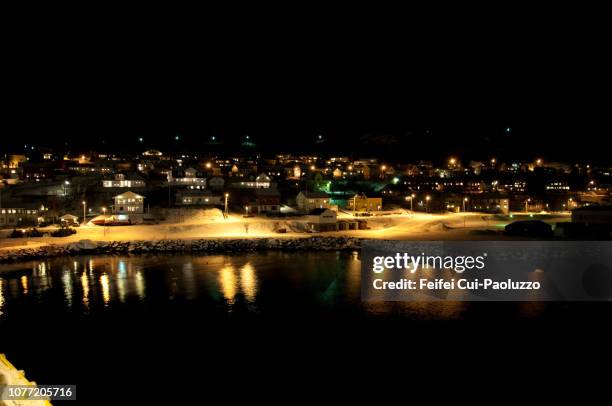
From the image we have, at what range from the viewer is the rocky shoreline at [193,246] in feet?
55.9

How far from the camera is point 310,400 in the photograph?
Result: 7309 mm

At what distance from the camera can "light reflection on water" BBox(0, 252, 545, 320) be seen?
36.9ft

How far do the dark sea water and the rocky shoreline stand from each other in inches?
97.0

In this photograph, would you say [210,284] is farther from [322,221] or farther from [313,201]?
[313,201]

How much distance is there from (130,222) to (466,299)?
46.6ft

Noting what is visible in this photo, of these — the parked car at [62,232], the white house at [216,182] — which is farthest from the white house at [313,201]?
the parked car at [62,232]

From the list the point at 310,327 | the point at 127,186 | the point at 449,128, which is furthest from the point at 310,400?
the point at 449,128

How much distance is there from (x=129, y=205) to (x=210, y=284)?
10.1 m

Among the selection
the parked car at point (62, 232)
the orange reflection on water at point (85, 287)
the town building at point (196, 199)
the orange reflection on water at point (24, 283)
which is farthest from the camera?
the town building at point (196, 199)

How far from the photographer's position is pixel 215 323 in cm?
1020

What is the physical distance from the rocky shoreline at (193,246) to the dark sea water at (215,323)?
2.46 m

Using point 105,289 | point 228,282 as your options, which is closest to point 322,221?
point 228,282

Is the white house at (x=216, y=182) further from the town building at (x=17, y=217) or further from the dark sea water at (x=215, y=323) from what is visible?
the dark sea water at (x=215, y=323)

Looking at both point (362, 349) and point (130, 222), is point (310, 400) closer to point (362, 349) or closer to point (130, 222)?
point (362, 349)
